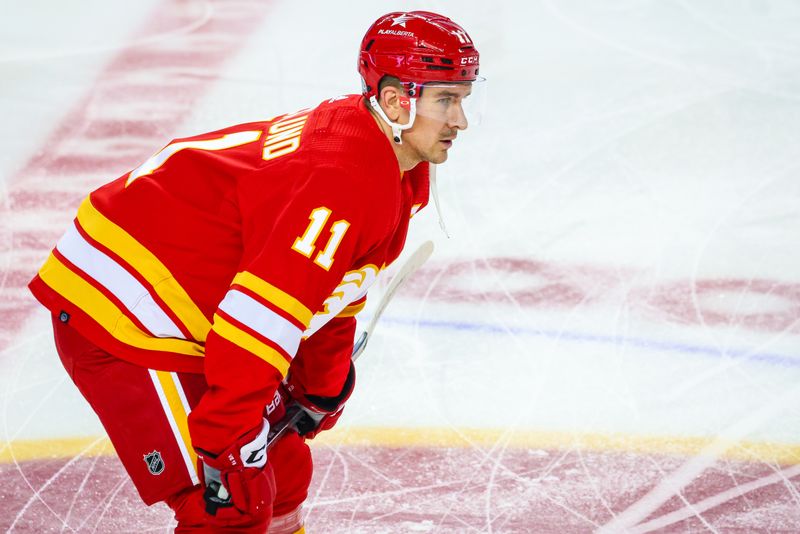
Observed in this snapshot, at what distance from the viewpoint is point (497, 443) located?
3.01 metres

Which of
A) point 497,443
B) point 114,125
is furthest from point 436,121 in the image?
point 114,125

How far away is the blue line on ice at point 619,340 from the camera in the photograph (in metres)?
3.36

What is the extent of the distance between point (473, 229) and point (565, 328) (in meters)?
0.62

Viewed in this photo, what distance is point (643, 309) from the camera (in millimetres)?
3582

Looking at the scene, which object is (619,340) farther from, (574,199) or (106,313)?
(106,313)

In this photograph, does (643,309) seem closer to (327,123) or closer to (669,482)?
(669,482)

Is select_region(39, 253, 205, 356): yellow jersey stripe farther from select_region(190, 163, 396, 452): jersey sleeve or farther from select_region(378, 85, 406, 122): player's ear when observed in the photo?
select_region(378, 85, 406, 122): player's ear

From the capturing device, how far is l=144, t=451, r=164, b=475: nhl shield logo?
2.10m

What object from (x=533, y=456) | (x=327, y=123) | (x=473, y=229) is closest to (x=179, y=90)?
(x=473, y=229)

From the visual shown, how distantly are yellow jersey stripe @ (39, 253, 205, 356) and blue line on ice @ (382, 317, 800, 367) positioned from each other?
148 centimetres

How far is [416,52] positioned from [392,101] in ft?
0.33

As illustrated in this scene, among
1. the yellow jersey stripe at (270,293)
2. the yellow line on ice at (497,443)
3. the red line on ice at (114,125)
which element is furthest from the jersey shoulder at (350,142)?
the red line on ice at (114,125)

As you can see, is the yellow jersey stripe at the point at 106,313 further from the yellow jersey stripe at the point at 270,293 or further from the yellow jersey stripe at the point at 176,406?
the yellow jersey stripe at the point at 270,293

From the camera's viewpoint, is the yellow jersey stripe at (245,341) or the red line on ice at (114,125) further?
the red line on ice at (114,125)
